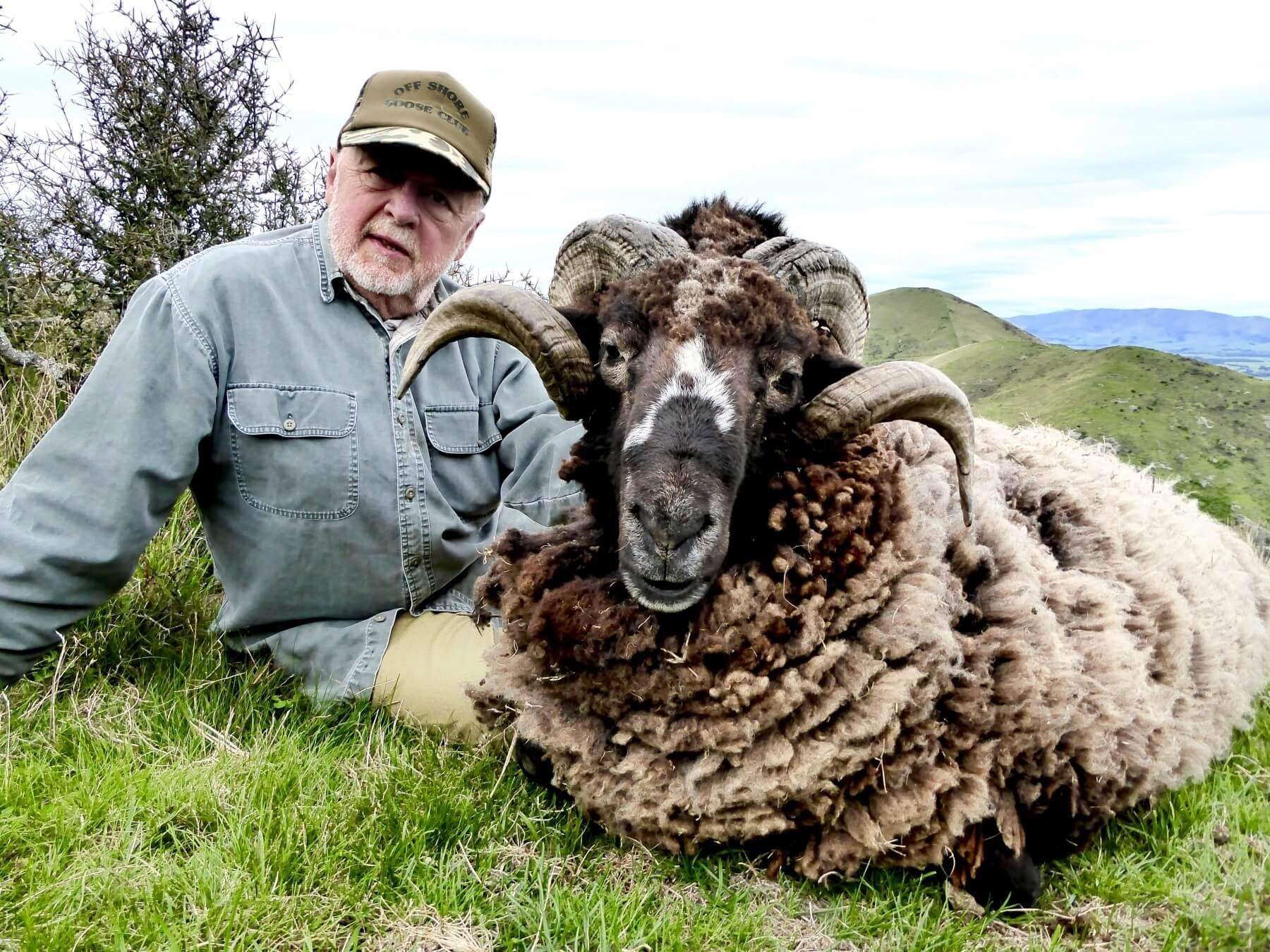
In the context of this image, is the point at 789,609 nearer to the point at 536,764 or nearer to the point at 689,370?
the point at 689,370

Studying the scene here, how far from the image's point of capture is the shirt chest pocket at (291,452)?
3.95 meters

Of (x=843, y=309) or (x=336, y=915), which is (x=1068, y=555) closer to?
(x=843, y=309)

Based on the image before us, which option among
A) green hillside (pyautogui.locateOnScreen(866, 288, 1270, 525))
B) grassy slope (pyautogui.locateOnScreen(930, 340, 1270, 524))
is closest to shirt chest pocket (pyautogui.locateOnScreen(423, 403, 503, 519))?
green hillside (pyautogui.locateOnScreen(866, 288, 1270, 525))

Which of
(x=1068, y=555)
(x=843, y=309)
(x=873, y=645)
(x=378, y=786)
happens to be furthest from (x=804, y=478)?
(x=378, y=786)

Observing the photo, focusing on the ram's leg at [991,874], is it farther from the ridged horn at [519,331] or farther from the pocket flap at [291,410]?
the pocket flap at [291,410]

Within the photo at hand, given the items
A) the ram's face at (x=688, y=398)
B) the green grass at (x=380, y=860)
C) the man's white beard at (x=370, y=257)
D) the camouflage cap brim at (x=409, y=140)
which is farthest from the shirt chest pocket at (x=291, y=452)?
the ram's face at (x=688, y=398)

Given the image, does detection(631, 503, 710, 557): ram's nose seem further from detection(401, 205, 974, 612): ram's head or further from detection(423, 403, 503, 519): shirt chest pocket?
detection(423, 403, 503, 519): shirt chest pocket

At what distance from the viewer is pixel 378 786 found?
3150 mm

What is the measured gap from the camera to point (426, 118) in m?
4.21

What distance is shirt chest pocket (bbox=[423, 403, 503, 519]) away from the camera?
4.43m

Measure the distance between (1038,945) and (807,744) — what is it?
2.91 ft

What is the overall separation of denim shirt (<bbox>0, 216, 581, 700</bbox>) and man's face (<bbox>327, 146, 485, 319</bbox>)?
0.43 feet

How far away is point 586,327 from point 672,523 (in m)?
1.17

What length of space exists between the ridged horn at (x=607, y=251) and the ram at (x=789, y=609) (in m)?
0.01
